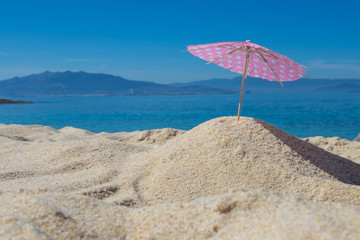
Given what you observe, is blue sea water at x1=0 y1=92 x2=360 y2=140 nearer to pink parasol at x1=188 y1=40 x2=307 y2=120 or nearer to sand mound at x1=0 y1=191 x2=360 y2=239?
pink parasol at x1=188 y1=40 x2=307 y2=120

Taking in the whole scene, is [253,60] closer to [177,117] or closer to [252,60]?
[252,60]

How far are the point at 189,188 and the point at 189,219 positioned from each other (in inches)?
54.8

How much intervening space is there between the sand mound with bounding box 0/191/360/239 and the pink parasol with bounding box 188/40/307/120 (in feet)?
8.10

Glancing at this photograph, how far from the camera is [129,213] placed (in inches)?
103

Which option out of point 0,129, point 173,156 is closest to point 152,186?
point 173,156

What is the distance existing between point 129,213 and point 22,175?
286 centimetres

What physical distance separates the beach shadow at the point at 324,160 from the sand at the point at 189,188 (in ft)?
0.07

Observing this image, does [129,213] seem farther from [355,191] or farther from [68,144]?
[68,144]

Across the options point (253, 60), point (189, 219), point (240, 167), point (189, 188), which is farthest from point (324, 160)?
point (189, 219)

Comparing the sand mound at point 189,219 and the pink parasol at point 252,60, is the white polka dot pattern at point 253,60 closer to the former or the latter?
the pink parasol at point 252,60

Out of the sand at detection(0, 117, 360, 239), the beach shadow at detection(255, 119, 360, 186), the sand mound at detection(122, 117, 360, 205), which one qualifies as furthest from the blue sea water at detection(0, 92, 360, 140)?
the sand at detection(0, 117, 360, 239)

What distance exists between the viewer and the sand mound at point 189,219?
1835 mm

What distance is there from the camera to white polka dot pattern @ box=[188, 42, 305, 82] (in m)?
4.40

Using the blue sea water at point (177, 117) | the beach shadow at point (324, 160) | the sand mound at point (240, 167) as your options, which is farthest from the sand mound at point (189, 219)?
the blue sea water at point (177, 117)
